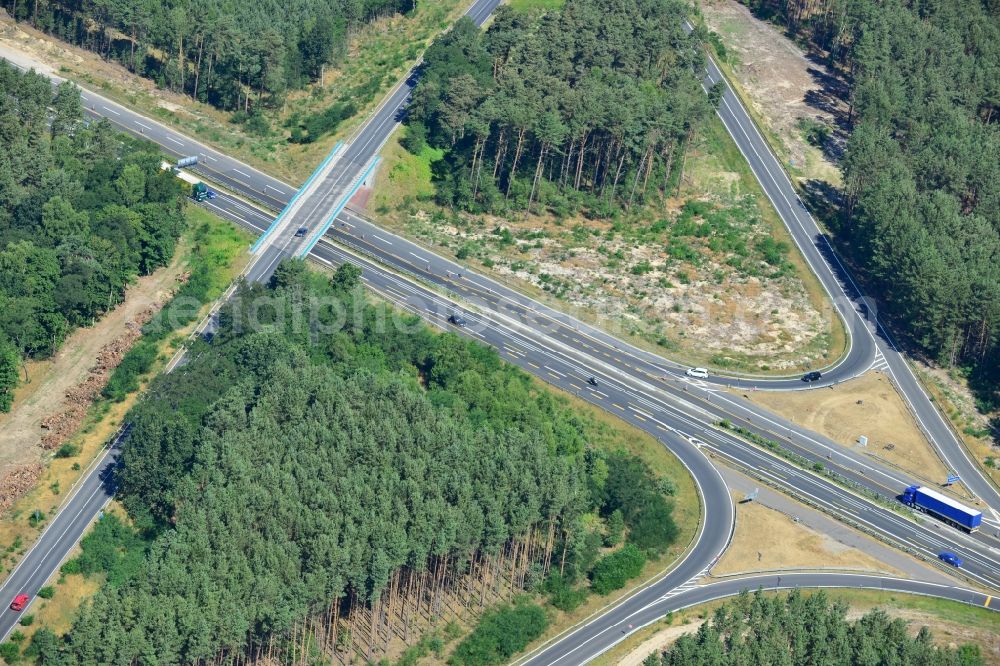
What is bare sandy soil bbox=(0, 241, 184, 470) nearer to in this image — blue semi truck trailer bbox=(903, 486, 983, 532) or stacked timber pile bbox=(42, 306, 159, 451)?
stacked timber pile bbox=(42, 306, 159, 451)

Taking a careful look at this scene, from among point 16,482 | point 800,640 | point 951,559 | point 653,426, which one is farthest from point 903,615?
point 16,482

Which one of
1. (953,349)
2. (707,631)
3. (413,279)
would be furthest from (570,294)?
(707,631)

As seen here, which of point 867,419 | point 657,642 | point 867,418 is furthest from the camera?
point 867,418

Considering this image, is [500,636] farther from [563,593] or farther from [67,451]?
[67,451]

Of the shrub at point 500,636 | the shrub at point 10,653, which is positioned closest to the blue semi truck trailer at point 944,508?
the shrub at point 500,636

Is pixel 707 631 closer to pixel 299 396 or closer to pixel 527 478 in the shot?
pixel 527 478

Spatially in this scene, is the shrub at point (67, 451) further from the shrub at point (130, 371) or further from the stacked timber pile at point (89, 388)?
the shrub at point (130, 371)
